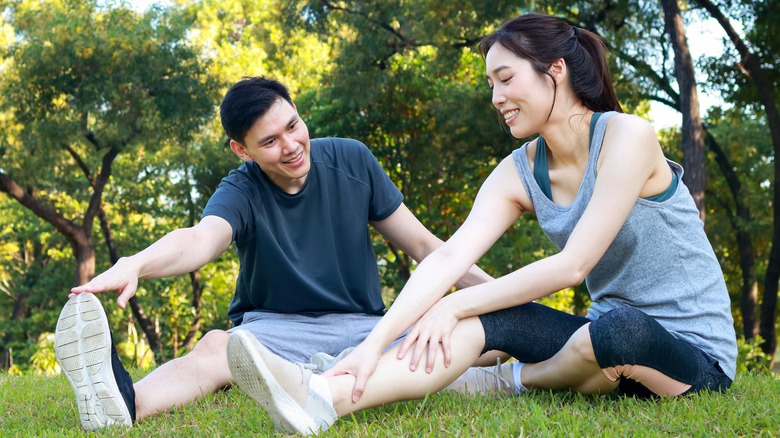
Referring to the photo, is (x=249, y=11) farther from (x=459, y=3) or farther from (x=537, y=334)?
(x=537, y=334)

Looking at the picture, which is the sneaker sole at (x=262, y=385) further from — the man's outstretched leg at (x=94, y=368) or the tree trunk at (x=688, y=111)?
the tree trunk at (x=688, y=111)

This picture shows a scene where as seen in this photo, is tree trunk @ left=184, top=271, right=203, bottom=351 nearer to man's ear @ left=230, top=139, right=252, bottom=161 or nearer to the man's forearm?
man's ear @ left=230, top=139, right=252, bottom=161

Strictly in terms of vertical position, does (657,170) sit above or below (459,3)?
below

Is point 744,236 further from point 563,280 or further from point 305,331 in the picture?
point 563,280

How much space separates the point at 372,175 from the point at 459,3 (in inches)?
347

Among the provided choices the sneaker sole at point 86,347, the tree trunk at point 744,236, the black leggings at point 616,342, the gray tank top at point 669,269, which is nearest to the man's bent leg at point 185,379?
the sneaker sole at point 86,347

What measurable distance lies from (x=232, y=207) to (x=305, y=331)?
63 cm

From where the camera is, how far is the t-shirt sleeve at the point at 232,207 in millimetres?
3367

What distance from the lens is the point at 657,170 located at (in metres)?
2.83

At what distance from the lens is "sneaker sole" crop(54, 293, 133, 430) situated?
2613mm

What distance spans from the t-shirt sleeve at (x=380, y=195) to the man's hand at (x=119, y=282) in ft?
4.78

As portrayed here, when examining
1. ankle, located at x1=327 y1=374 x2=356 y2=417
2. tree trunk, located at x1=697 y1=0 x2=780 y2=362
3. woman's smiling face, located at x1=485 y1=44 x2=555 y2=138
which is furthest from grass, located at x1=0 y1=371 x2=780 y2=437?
tree trunk, located at x1=697 y1=0 x2=780 y2=362

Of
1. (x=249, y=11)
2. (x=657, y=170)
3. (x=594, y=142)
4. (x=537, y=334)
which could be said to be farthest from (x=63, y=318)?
(x=249, y=11)

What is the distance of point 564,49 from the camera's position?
9.48 feet
